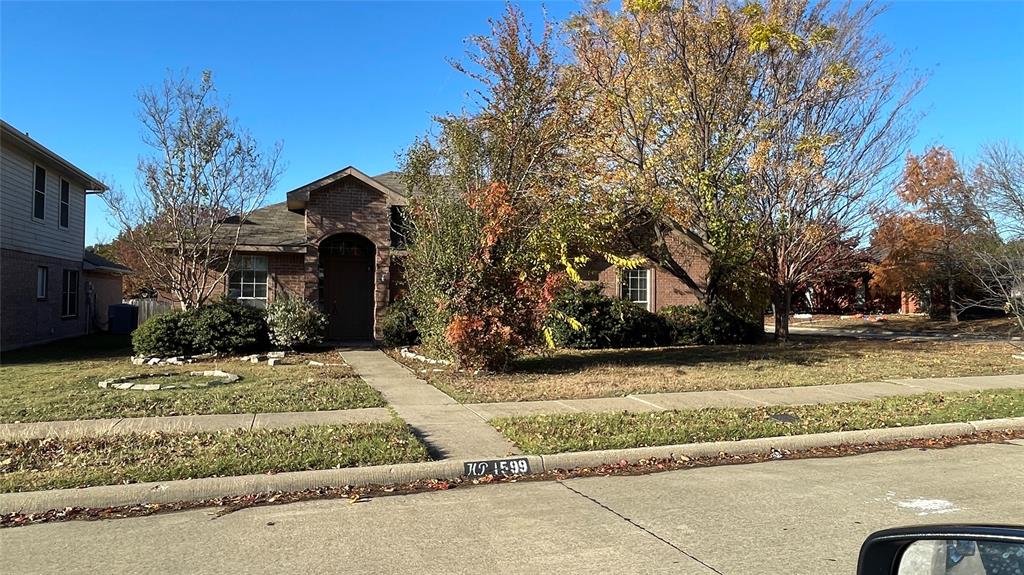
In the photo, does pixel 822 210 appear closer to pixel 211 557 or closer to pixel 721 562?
pixel 721 562

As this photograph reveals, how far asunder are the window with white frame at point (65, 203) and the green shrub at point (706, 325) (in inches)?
718

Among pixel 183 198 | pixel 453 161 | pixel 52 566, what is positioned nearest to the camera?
pixel 52 566

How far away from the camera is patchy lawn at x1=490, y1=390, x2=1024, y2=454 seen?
7.63 m

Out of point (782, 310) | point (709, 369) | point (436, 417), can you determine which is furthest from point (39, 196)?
point (782, 310)

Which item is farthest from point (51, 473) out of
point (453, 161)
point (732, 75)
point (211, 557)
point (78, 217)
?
point (78, 217)

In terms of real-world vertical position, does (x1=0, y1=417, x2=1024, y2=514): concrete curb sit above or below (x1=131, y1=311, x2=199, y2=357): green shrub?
below

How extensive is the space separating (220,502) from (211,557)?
4.45 feet

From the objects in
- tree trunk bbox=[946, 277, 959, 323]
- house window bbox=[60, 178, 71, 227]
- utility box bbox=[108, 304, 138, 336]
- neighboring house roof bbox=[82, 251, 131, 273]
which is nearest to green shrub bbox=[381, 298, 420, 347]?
house window bbox=[60, 178, 71, 227]

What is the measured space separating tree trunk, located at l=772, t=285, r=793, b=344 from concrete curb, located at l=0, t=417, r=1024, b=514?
11468 mm

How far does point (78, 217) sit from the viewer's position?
22719 mm

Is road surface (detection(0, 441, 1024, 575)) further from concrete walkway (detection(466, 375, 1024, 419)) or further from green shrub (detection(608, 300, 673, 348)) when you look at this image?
green shrub (detection(608, 300, 673, 348))

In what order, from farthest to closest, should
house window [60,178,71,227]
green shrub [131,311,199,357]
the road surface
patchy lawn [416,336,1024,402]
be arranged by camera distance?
house window [60,178,71,227] < green shrub [131,311,199,357] < patchy lawn [416,336,1024,402] < the road surface

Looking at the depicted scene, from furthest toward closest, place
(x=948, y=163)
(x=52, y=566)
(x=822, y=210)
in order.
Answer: (x=948, y=163) < (x=822, y=210) < (x=52, y=566)

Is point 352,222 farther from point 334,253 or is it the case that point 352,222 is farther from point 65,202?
point 65,202
